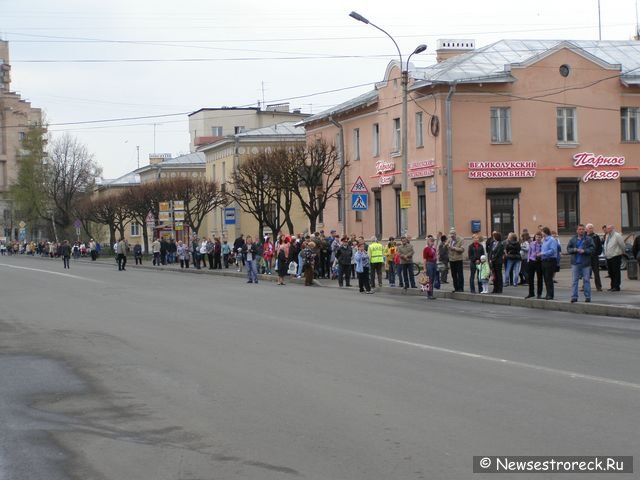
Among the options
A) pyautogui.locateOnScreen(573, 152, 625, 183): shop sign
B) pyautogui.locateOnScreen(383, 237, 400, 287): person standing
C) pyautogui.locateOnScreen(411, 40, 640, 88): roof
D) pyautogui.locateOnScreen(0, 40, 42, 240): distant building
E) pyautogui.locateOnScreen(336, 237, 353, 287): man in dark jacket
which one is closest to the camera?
pyautogui.locateOnScreen(383, 237, 400, 287): person standing

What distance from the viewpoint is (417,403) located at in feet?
32.3

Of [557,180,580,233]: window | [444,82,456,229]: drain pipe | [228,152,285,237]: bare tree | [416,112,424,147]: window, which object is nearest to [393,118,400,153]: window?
[416,112,424,147]: window

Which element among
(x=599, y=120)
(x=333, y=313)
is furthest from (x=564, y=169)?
(x=333, y=313)

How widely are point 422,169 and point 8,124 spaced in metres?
103

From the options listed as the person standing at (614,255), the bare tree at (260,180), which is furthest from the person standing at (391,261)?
the bare tree at (260,180)

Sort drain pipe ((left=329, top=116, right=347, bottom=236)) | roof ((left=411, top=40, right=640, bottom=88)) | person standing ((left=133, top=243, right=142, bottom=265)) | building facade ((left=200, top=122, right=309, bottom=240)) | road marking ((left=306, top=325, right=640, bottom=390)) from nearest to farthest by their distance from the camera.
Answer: road marking ((left=306, top=325, right=640, bottom=390)) → roof ((left=411, top=40, right=640, bottom=88)) → drain pipe ((left=329, top=116, right=347, bottom=236)) → person standing ((left=133, top=243, right=142, bottom=265)) → building facade ((left=200, top=122, right=309, bottom=240))

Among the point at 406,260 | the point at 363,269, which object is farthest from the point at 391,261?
the point at 406,260

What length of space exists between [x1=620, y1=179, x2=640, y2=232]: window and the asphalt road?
25.6 meters

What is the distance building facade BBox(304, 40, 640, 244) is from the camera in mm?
42781

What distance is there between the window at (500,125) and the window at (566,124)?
7.43 feet

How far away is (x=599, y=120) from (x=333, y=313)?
2620cm

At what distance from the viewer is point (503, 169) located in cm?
4312

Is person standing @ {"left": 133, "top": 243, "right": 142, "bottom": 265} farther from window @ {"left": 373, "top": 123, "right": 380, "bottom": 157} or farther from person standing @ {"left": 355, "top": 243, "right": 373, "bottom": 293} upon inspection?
person standing @ {"left": 355, "top": 243, "right": 373, "bottom": 293}

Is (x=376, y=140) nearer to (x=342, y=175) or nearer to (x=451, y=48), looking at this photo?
(x=342, y=175)
